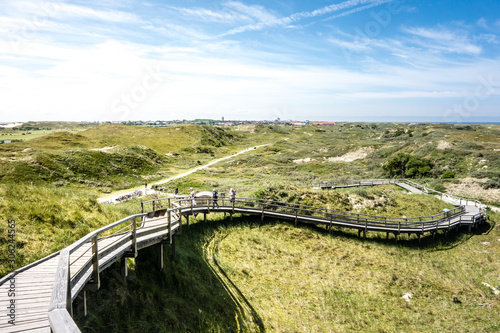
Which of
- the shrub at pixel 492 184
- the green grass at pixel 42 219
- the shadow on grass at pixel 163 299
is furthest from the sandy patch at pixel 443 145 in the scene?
the green grass at pixel 42 219

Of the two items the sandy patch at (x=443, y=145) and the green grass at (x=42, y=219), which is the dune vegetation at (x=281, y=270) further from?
the sandy patch at (x=443, y=145)

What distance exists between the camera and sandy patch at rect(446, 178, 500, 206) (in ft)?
129

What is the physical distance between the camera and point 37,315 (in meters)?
5.25

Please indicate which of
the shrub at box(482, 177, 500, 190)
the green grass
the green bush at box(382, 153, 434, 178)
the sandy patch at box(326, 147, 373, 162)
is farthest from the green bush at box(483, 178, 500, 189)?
the green grass

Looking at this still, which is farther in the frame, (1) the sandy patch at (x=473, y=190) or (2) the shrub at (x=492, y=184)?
(2) the shrub at (x=492, y=184)

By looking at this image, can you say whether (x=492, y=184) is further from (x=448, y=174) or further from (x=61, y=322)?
(x=61, y=322)

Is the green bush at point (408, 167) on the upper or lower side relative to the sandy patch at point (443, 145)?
lower

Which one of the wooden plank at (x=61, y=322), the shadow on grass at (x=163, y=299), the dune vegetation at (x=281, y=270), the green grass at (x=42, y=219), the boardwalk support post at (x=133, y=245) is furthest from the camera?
the dune vegetation at (x=281, y=270)

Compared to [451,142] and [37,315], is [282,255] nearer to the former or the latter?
[37,315]

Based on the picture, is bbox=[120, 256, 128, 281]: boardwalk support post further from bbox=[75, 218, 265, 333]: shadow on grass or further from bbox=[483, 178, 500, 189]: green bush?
bbox=[483, 178, 500, 189]: green bush

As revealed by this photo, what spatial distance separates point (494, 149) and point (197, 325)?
7716cm

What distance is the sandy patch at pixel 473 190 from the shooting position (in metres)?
39.4

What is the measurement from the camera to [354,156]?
85.4 metres

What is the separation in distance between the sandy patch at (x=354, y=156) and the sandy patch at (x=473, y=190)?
3824cm
